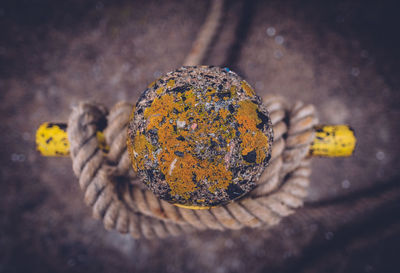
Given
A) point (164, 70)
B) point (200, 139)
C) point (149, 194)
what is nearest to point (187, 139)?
point (200, 139)

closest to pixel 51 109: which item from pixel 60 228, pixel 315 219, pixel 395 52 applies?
pixel 60 228

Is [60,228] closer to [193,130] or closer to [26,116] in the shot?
[26,116]

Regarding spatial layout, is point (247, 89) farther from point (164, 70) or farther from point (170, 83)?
point (164, 70)

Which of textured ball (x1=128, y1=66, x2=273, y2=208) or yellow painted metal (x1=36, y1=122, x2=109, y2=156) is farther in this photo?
yellow painted metal (x1=36, y1=122, x2=109, y2=156)

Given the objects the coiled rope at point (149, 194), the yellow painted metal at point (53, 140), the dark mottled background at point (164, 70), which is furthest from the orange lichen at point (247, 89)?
the dark mottled background at point (164, 70)

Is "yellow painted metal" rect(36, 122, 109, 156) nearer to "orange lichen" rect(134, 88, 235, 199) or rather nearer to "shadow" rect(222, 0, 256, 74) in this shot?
"orange lichen" rect(134, 88, 235, 199)

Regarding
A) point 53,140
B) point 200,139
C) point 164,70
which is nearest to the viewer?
point 200,139

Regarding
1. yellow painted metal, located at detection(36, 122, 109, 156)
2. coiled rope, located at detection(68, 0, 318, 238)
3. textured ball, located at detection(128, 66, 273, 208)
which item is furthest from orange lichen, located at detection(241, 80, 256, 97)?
yellow painted metal, located at detection(36, 122, 109, 156)
